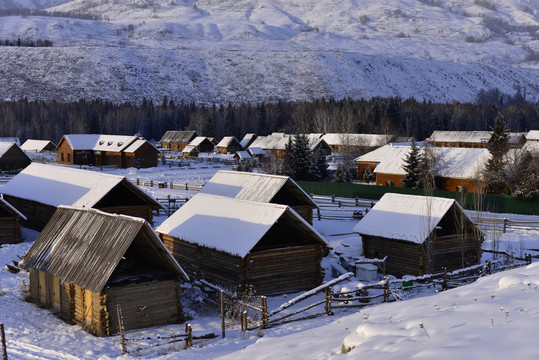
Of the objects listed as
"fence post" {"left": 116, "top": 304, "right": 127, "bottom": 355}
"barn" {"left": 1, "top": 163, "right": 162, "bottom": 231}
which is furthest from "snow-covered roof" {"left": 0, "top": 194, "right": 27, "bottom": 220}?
"fence post" {"left": 116, "top": 304, "right": 127, "bottom": 355}

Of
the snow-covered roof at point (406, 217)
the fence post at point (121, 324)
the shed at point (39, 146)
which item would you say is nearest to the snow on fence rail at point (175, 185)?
the snow-covered roof at point (406, 217)

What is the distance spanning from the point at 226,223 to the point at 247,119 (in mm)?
115174

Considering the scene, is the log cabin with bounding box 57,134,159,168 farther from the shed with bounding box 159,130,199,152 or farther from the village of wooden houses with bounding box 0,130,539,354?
the village of wooden houses with bounding box 0,130,539,354

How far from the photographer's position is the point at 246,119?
139250 millimetres

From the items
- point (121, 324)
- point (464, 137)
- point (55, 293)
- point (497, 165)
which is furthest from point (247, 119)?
point (121, 324)

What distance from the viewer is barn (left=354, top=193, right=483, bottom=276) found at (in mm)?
27312

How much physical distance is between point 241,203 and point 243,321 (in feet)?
27.9

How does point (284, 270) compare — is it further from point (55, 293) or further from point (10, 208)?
point (10, 208)

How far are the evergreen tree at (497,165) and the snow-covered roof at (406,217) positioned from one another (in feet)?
77.6

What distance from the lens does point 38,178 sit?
3938 centimetres

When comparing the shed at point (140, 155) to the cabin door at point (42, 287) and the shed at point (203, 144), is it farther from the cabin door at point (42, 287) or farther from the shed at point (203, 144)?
the cabin door at point (42, 287)

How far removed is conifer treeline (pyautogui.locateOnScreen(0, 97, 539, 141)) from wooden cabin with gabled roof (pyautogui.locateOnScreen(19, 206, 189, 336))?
93296 millimetres

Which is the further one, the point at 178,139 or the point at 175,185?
the point at 178,139

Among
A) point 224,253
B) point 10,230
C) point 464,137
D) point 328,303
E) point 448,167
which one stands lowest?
point 328,303
